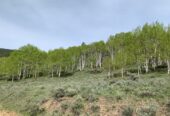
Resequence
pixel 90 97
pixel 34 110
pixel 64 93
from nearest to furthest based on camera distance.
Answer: pixel 90 97 < pixel 34 110 < pixel 64 93

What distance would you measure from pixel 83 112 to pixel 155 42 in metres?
34.8

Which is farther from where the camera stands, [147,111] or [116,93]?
[116,93]

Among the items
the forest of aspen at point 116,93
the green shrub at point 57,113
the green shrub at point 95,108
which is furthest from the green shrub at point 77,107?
the green shrub at point 57,113

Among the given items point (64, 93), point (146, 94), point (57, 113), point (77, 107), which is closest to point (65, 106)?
point (57, 113)

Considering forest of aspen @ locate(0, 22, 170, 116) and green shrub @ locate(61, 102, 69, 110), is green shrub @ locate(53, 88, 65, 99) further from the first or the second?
green shrub @ locate(61, 102, 69, 110)

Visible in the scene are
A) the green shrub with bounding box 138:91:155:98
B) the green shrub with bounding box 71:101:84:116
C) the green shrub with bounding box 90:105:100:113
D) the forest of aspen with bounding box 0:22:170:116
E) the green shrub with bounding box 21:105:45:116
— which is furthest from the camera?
the green shrub with bounding box 21:105:45:116

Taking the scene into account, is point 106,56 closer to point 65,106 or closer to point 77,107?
point 65,106

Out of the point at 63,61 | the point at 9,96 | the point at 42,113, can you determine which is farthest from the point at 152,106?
the point at 63,61

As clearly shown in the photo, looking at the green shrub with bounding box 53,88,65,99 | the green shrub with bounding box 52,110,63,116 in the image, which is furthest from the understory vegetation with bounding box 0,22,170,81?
the green shrub with bounding box 52,110,63,116

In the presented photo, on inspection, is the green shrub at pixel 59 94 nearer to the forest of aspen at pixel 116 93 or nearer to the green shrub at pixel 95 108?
the forest of aspen at pixel 116 93

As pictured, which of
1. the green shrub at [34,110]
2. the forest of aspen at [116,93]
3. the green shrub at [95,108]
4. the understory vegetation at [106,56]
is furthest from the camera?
the understory vegetation at [106,56]


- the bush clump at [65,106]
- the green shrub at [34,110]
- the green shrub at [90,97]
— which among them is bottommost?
the green shrub at [34,110]

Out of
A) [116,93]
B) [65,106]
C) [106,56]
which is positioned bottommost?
[65,106]

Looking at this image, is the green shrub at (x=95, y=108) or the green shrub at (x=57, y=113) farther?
the green shrub at (x=57, y=113)
